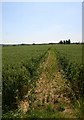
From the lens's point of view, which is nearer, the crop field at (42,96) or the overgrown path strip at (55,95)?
the crop field at (42,96)

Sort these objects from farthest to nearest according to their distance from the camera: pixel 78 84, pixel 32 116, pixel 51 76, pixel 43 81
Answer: pixel 51 76 < pixel 43 81 < pixel 78 84 < pixel 32 116

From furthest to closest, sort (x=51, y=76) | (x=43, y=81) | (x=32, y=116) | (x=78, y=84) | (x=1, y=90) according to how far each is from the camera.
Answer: (x=51, y=76) → (x=43, y=81) → (x=78, y=84) → (x=1, y=90) → (x=32, y=116)

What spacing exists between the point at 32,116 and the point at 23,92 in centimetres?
309

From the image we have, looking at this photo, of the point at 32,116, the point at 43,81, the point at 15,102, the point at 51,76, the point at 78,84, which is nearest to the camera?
the point at 32,116

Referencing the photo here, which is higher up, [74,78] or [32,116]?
[74,78]

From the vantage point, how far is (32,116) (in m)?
8.04

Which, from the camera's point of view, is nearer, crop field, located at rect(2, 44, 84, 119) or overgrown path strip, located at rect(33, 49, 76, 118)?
crop field, located at rect(2, 44, 84, 119)

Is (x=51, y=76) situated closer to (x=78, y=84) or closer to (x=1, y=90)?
(x=78, y=84)

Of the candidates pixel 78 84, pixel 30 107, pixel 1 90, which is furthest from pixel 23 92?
pixel 78 84

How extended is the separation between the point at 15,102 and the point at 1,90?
974 mm

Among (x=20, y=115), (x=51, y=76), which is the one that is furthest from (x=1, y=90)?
(x=51, y=76)

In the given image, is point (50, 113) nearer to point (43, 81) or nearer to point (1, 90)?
point (1, 90)

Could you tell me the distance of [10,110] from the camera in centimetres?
887

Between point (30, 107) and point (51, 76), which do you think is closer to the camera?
point (30, 107)
